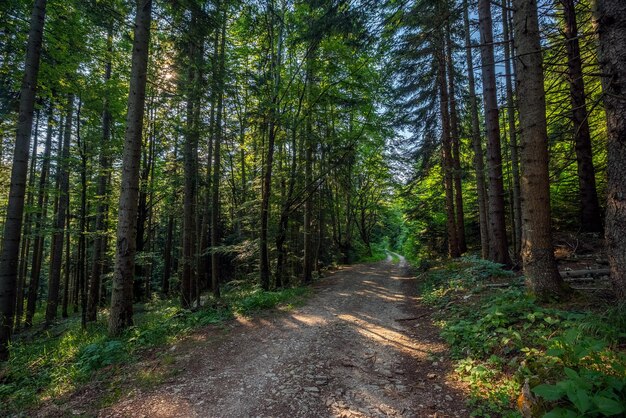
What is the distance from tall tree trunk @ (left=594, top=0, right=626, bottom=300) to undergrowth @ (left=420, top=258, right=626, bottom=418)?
2.33 feet

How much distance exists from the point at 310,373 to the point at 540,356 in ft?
9.55

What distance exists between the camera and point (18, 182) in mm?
6496

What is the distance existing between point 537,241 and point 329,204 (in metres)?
13.8

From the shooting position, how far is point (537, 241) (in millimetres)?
4617

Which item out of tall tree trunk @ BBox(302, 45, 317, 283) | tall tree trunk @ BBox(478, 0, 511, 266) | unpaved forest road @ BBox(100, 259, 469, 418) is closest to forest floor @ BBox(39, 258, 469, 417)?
unpaved forest road @ BBox(100, 259, 469, 418)

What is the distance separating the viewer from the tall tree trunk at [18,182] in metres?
6.20

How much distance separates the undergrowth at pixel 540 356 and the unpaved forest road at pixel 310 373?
0.37m

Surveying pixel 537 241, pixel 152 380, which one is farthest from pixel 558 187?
pixel 152 380

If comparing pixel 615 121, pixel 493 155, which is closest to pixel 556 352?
pixel 615 121

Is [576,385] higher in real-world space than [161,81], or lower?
lower

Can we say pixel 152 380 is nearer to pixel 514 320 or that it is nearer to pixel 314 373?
pixel 314 373

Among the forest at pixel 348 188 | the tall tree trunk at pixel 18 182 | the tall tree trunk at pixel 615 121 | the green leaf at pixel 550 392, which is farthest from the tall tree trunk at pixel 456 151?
the tall tree trunk at pixel 18 182

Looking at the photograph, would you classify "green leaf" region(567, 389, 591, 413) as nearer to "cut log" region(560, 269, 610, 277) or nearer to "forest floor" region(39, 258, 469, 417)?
"forest floor" region(39, 258, 469, 417)

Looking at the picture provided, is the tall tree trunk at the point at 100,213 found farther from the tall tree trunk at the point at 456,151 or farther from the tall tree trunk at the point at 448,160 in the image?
the tall tree trunk at the point at 456,151
